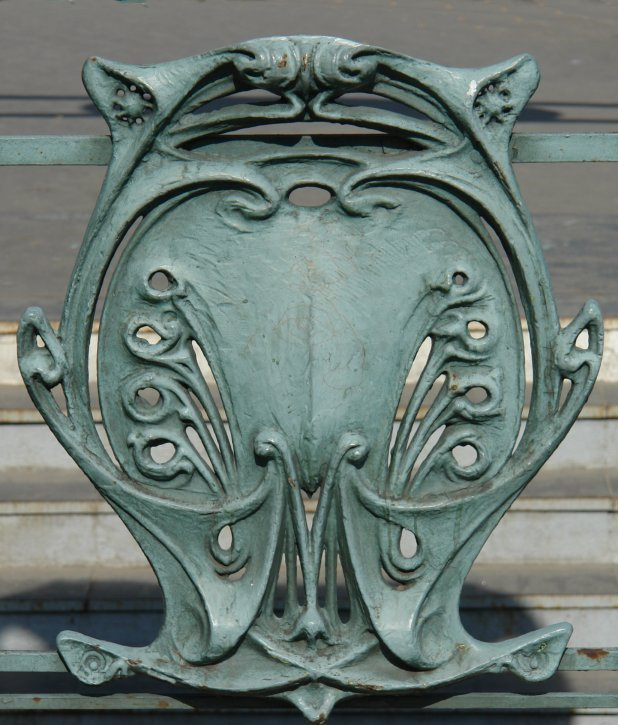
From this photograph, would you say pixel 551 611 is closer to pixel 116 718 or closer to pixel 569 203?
pixel 116 718

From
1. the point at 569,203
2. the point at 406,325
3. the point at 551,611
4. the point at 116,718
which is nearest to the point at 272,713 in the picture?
the point at 116,718

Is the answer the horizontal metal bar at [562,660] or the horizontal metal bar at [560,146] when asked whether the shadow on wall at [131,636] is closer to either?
the horizontal metal bar at [562,660]

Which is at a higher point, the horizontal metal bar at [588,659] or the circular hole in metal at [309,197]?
the circular hole in metal at [309,197]

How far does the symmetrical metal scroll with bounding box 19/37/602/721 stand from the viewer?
164 centimetres

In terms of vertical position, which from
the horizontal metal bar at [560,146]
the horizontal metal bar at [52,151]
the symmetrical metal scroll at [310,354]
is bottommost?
the symmetrical metal scroll at [310,354]

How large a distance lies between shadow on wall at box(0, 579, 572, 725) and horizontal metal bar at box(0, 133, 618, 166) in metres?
1.05

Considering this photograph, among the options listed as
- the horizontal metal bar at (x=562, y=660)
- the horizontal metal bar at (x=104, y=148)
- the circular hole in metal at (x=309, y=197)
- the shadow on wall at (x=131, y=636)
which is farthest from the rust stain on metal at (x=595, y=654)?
the circular hole in metal at (x=309, y=197)

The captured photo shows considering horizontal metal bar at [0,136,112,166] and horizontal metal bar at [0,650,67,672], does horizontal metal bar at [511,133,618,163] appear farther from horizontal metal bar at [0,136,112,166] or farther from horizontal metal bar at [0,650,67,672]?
horizontal metal bar at [0,650,67,672]

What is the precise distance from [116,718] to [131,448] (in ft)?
3.23

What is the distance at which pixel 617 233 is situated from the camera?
3.48 metres

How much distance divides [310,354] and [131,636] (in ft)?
3.47

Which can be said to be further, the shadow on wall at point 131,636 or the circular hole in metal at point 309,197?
the circular hole in metal at point 309,197

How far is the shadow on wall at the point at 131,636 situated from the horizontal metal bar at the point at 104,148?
1.05 meters

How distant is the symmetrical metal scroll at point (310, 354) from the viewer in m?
1.64
